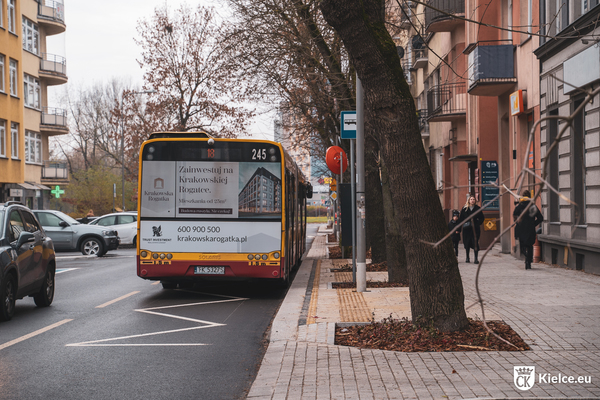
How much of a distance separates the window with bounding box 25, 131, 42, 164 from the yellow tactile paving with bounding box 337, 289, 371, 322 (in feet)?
123

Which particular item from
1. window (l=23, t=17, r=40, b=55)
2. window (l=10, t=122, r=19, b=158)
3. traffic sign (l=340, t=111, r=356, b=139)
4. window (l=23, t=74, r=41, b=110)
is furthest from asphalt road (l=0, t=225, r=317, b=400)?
window (l=23, t=17, r=40, b=55)

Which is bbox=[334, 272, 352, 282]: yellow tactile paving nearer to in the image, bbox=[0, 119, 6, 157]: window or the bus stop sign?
the bus stop sign

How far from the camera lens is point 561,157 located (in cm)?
1627

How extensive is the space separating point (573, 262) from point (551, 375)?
34.0 ft

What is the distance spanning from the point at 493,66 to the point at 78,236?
1666 cm

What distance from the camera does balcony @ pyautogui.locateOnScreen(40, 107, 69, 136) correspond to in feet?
A: 155

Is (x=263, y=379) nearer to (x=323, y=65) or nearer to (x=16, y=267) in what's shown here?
(x=16, y=267)

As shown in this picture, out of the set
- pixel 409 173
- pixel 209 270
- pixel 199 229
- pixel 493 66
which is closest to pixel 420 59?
pixel 493 66

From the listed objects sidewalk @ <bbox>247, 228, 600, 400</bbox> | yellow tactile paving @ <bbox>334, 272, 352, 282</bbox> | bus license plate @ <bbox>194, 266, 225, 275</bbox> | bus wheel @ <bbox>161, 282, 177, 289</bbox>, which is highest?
bus license plate @ <bbox>194, 266, 225, 275</bbox>

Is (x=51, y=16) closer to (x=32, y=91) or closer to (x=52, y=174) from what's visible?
(x=32, y=91)

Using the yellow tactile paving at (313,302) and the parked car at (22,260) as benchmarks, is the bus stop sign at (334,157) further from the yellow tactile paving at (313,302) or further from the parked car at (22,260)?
the parked car at (22,260)

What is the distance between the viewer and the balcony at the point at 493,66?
1994 centimetres

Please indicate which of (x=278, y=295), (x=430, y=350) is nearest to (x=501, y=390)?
(x=430, y=350)

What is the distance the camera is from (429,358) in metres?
6.46
